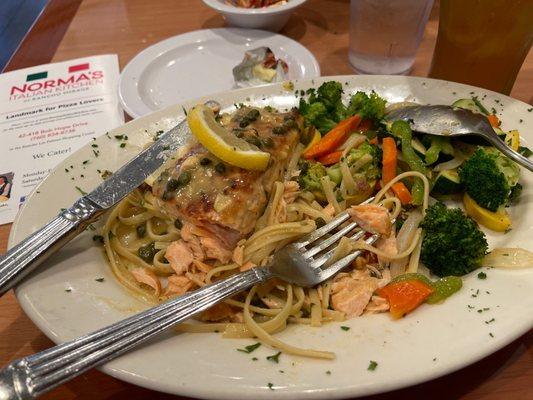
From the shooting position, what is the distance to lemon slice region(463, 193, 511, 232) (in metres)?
2.29

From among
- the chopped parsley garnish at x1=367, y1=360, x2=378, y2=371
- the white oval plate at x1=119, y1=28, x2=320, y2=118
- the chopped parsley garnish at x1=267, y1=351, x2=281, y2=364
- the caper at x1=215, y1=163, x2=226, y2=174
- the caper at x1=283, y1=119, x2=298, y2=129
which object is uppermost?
the caper at x1=215, y1=163, x2=226, y2=174

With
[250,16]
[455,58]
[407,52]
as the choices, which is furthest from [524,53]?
[250,16]

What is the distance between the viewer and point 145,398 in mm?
1996

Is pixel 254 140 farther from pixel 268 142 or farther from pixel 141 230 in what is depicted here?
pixel 141 230

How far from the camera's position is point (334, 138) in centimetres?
281

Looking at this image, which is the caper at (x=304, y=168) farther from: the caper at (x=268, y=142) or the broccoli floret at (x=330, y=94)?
the broccoli floret at (x=330, y=94)

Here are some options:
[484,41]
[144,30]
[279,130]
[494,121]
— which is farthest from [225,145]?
[144,30]

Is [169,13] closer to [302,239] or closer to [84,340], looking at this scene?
[302,239]

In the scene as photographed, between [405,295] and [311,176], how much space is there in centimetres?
97

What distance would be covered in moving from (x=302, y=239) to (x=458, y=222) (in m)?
0.77

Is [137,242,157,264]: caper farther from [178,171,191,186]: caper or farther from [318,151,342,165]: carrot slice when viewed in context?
[318,151,342,165]: carrot slice

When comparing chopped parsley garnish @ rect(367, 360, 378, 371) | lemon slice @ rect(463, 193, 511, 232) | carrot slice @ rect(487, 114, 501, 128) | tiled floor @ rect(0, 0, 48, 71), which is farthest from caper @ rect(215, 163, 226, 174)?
tiled floor @ rect(0, 0, 48, 71)

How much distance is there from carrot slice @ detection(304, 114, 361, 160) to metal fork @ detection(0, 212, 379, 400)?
560 millimetres

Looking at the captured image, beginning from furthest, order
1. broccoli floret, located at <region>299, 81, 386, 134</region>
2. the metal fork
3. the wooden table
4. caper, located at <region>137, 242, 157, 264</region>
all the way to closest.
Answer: the wooden table → broccoli floret, located at <region>299, 81, 386, 134</region> → caper, located at <region>137, 242, 157, 264</region> → the metal fork
